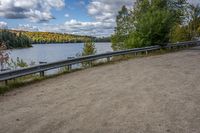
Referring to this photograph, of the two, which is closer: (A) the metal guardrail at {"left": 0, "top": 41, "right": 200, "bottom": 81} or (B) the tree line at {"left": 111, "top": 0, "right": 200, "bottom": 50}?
(A) the metal guardrail at {"left": 0, "top": 41, "right": 200, "bottom": 81}

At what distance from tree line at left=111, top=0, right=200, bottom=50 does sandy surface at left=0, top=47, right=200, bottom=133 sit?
615 inches

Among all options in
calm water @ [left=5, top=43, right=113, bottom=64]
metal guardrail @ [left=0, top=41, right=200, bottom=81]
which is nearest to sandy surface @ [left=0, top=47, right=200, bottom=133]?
metal guardrail @ [left=0, top=41, right=200, bottom=81]

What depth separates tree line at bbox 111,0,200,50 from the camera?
28859 mm

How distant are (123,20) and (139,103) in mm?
57179

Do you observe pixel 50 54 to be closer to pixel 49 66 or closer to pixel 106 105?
pixel 49 66

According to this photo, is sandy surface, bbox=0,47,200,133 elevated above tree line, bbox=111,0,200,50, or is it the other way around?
tree line, bbox=111,0,200,50

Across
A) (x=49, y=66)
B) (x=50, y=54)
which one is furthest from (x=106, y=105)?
(x=50, y=54)

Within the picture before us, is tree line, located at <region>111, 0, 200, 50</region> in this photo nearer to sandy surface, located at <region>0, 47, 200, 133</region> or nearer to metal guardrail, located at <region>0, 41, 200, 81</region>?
metal guardrail, located at <region>0, 41, 200, 81</region>

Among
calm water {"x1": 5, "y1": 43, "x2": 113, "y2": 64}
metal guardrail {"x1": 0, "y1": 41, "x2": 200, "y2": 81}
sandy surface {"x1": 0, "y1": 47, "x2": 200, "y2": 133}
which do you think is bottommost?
calm water {"x1": 5, "y1": 43, "x2": 113, "y2": 64}

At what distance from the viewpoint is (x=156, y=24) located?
2897 centimetres

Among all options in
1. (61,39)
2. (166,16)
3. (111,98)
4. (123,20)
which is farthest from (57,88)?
(61,39)

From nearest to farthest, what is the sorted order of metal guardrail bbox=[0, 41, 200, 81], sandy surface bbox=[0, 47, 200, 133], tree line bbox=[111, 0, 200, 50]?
1. sandy surface bbox=[0, 47, 200, 133]
2. metal guardrail bbox=[0, 41, 200, 81]
3. tree line bbox=[111, 0, 200, 50]

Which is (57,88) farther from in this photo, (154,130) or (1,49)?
(1,49)

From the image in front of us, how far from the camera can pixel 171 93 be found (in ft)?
33.0
